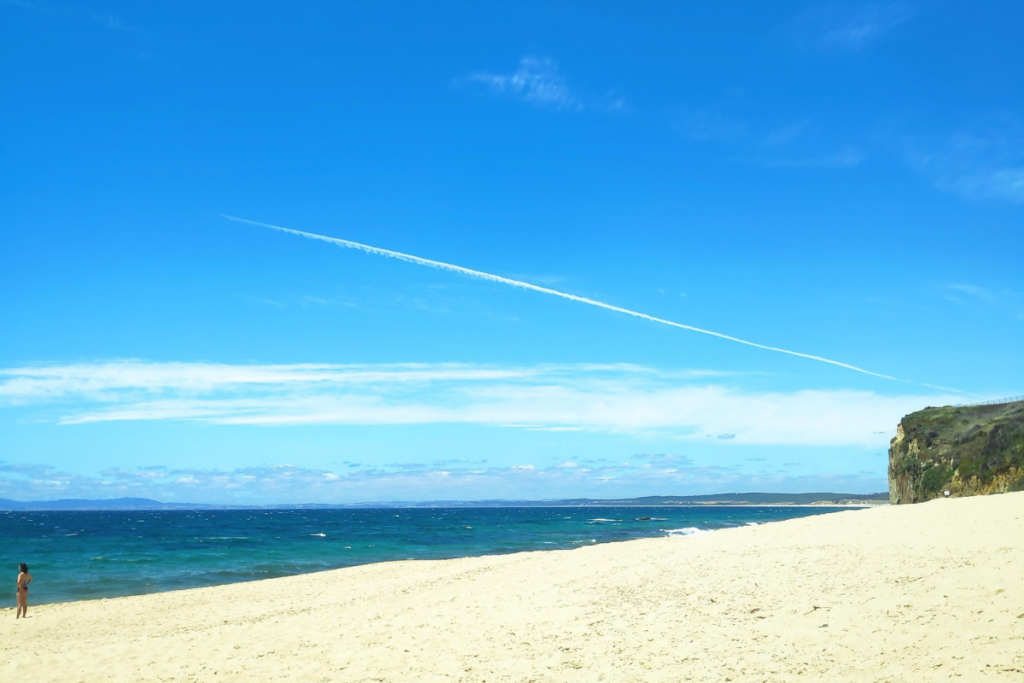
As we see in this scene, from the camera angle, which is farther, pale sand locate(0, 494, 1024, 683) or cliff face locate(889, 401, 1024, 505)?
cliff face locate(889, 401, 1024, 505)

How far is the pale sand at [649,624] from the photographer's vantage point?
391 inches

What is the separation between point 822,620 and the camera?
11.5 metres

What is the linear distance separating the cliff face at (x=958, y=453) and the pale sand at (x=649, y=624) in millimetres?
23731

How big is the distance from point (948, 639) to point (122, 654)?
1416cm

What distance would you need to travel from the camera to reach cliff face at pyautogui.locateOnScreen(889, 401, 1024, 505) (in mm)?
40250

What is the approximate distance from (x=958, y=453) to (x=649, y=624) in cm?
4252

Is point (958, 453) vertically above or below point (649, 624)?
above

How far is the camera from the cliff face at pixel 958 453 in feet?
132

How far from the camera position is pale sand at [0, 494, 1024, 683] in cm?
994

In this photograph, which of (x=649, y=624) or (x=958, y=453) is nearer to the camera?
(x=649, y=624)

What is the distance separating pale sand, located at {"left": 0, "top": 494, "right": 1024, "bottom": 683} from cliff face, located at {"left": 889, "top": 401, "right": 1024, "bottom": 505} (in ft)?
77.9

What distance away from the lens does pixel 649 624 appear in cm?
1246

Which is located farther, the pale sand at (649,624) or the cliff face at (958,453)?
the cliff face at (958,453)

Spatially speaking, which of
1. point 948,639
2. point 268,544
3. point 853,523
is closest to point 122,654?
point 948,639
